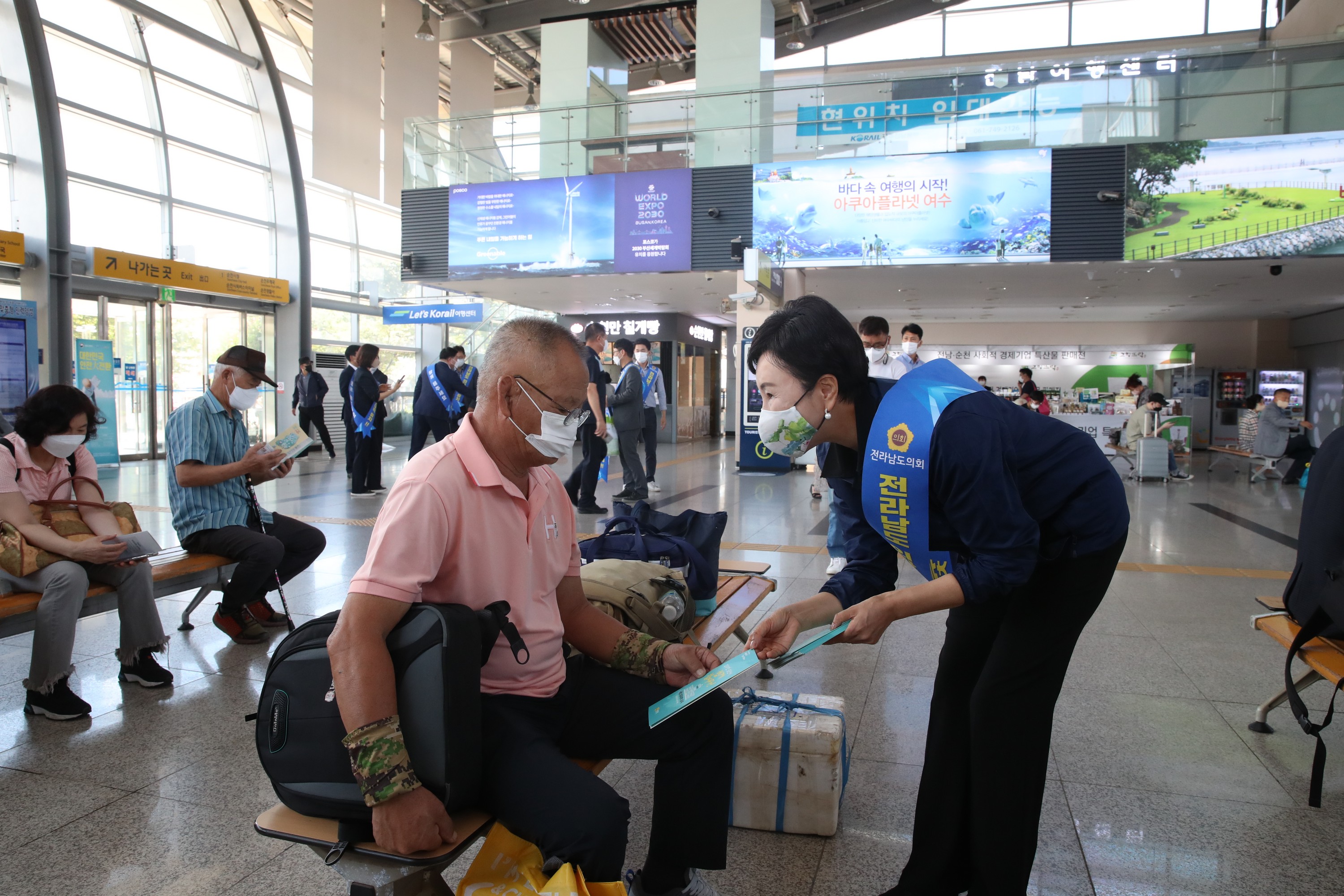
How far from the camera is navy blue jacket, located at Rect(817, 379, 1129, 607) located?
1.46m

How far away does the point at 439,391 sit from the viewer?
9.39 meters

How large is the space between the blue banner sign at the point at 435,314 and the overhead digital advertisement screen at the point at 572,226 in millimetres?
1015

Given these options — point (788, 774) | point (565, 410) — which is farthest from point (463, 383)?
point (565, 410)

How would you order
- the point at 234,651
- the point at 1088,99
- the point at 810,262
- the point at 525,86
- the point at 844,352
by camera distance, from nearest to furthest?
the point at 844,352 → the point at 234,651 → the point at 1088,99 → the point at 810,262 → the point at 525,86

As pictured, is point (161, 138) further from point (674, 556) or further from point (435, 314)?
point (674, 556)

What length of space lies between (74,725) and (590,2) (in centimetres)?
1813

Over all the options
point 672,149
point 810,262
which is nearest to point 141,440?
point 672,149

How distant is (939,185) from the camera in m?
12.1

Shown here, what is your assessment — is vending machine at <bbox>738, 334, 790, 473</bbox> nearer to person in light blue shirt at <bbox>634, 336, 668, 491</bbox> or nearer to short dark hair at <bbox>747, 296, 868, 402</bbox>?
person in light blue shirt at <bbox>634, 336, 668, 491</bbox>

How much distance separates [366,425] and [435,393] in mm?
965

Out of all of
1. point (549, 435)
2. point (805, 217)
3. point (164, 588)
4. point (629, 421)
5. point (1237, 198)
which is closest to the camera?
point (549, 435)

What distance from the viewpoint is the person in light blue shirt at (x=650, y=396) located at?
918 cm

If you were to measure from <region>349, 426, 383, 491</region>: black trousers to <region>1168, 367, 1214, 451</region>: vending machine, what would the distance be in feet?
64.0

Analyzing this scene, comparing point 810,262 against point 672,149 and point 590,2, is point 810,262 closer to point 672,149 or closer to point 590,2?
point 672,149
